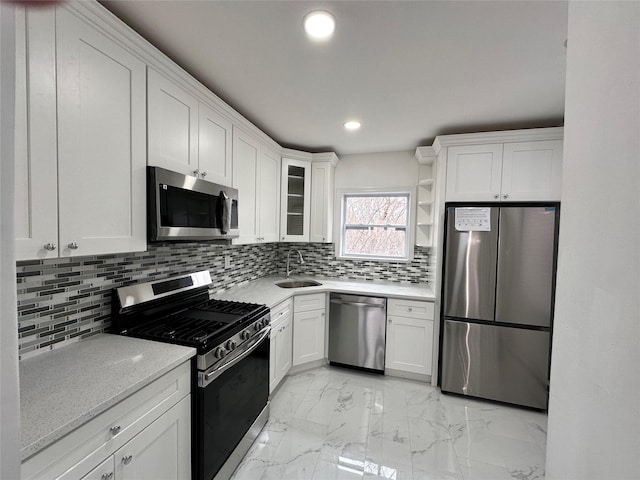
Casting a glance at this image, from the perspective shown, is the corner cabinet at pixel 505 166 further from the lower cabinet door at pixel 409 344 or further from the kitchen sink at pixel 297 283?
the kitchen sink at pixel 297 283

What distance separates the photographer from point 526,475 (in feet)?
5.50

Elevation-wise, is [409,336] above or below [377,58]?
below

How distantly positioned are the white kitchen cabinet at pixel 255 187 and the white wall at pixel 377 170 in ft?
2.96

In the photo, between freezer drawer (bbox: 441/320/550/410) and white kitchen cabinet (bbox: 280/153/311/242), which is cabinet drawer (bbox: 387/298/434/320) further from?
white kitchen cabinet (bbox: 280/153/311/242)

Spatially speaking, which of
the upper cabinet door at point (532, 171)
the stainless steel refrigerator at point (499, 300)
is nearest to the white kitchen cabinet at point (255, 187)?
the stainless steel refrigerator at point (499, 300)

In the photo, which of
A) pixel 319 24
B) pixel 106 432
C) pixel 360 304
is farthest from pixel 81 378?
pixel 360 304

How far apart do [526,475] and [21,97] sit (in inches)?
120

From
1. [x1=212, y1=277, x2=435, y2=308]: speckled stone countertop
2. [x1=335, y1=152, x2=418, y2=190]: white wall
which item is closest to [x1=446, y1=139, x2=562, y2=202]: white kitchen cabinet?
[x1=335, y1=152, x2=418, y2=190]: white wall

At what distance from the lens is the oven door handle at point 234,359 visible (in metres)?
1.34

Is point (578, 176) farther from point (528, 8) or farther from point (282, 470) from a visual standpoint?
point (282, 470)

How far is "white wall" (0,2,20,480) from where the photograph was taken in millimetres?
303

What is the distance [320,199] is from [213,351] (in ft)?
7.13

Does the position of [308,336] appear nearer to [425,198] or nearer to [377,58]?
[425,198]

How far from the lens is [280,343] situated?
243cm
